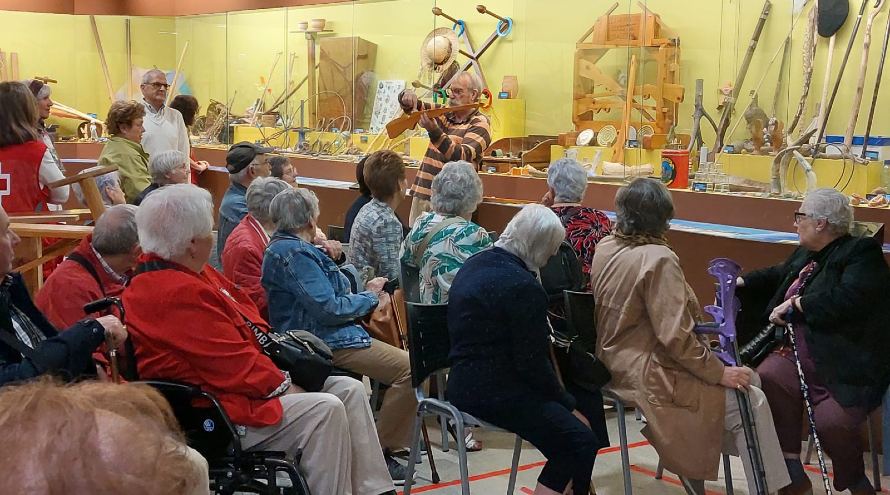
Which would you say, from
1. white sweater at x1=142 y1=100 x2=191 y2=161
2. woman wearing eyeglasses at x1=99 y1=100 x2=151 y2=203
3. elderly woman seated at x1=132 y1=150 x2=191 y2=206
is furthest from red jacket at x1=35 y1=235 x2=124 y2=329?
white sweater at x1=142 y1=100 x2=191 y2=161

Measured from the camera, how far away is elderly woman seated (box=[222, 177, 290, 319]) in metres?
4.03

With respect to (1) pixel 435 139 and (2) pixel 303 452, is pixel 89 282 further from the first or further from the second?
(1) pixel 435 139

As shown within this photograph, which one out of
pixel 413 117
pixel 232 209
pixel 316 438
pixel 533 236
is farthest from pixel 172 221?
pixel 413 117

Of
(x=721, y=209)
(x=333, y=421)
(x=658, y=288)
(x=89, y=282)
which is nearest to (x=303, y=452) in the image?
(x=333, y=421)

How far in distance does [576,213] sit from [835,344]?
4.02ft

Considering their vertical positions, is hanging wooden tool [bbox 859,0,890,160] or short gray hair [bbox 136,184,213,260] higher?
hanging wooden tool [bbox 859,0,890,160]

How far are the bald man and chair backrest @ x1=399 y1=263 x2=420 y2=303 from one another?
1244 mm

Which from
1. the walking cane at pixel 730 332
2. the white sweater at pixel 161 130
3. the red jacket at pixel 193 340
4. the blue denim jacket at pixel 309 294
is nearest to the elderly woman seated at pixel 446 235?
the blue denim jacket at pixel 309 294

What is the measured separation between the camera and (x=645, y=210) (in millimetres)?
3598

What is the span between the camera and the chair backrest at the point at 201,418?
9.11 ft

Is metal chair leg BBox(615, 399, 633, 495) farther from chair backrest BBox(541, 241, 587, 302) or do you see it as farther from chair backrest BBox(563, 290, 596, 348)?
chair backrest BBox(541, 241, 587, 302)

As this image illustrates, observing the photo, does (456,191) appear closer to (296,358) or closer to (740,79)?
(296,358)

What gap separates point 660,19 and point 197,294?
4.24 m

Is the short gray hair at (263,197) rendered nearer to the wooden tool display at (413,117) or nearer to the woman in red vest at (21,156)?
the woman in red vest at (21,156)
